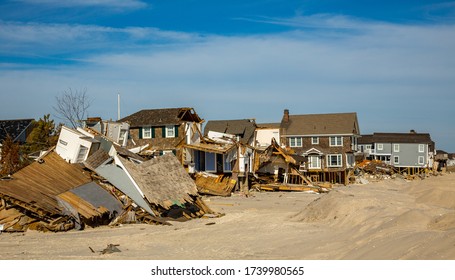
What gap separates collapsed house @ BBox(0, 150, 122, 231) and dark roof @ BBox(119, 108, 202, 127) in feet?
72.1

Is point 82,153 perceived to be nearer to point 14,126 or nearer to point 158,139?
point 158,139

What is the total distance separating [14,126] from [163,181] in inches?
1396

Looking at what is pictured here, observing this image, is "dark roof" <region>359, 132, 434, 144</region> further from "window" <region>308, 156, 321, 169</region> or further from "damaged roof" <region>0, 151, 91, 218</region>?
"damaged roof" <region>0, 151, 91, 218</region>

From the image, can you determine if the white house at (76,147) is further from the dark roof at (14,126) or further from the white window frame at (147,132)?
the dark roof at (14,126)

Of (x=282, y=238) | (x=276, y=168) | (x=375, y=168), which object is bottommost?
(x=375, y=168)

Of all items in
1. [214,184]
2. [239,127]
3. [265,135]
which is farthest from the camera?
[239,127]

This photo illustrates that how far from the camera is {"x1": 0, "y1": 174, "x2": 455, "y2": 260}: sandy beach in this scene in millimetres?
15461

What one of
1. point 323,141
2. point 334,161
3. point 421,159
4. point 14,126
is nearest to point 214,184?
point 14,126

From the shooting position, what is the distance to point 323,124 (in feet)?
239

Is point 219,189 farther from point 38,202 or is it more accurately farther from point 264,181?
→ point 38,202

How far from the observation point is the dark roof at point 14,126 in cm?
5682

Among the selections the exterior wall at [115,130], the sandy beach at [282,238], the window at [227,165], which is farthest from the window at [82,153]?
the window at [227,165]

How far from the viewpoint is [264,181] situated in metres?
54.1

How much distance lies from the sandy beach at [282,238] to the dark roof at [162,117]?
2301 centimetres
